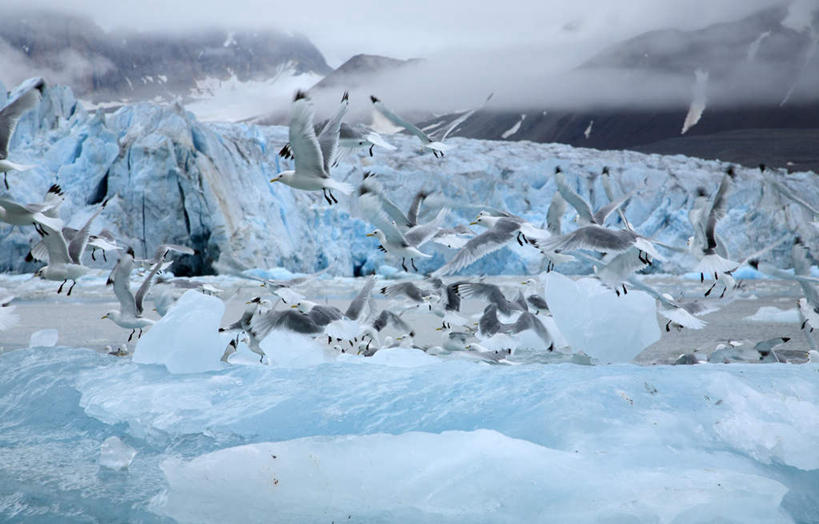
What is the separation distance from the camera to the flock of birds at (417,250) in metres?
4.50

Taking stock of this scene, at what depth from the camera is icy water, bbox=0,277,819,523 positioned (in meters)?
2.75

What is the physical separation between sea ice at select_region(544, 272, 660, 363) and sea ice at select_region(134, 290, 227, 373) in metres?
2.82

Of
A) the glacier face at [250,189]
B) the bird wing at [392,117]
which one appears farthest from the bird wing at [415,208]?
the glacier face at [250,189]

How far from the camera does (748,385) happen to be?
12.5ft

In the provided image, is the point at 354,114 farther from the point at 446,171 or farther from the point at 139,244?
the point at 139,244

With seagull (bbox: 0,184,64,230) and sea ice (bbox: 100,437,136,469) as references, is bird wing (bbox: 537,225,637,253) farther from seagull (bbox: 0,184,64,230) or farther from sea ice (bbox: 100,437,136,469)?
seagull (bbox: 0,184,64,230)

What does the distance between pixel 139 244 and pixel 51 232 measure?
17.2 meters

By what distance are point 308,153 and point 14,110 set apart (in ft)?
6.57

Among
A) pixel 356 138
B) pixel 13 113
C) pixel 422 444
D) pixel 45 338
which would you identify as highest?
pixel 13 113

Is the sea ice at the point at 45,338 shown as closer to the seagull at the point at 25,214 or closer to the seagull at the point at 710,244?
the seagull at the point at 25,214

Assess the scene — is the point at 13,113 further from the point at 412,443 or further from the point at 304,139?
the point at 412,443

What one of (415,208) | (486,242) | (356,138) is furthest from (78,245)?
(486,242)

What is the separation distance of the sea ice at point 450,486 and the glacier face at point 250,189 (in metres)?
15.5

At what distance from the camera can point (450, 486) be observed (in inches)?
111
